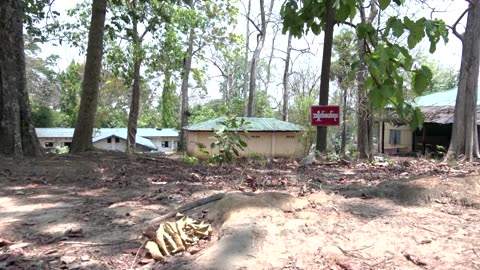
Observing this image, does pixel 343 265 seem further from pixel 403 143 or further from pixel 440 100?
pixel 403 143

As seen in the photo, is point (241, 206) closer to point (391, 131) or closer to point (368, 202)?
point (368, 202)

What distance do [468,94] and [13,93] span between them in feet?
41.3

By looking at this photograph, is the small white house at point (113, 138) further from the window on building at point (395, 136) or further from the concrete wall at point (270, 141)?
the window on building at point (395, 136)

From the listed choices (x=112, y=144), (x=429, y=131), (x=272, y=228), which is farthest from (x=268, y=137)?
(x=112, y=144)

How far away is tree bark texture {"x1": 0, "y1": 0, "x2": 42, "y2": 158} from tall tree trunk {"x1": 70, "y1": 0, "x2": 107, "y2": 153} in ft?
4.15

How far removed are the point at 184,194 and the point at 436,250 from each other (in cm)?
280

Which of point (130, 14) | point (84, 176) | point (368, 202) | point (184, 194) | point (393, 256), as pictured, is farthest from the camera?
point (130, 14)

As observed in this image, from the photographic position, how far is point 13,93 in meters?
8.13

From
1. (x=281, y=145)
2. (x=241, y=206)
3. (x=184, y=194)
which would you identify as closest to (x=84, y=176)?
(x=184, y=194)

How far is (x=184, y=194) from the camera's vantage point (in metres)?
4.87

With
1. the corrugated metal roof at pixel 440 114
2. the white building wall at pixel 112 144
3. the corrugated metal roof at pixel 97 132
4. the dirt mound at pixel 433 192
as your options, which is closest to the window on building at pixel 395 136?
the corrugated metal roof at pixel 440 114

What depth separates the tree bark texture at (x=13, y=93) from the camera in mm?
7977

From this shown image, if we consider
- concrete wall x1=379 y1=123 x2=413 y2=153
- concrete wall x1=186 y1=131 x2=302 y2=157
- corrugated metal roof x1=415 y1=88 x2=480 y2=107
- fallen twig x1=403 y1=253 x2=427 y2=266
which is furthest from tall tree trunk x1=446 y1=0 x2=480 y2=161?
concrete wall x1=379 y1=123 x2=413 y2=153

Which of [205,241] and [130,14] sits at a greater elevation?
[130,14]
